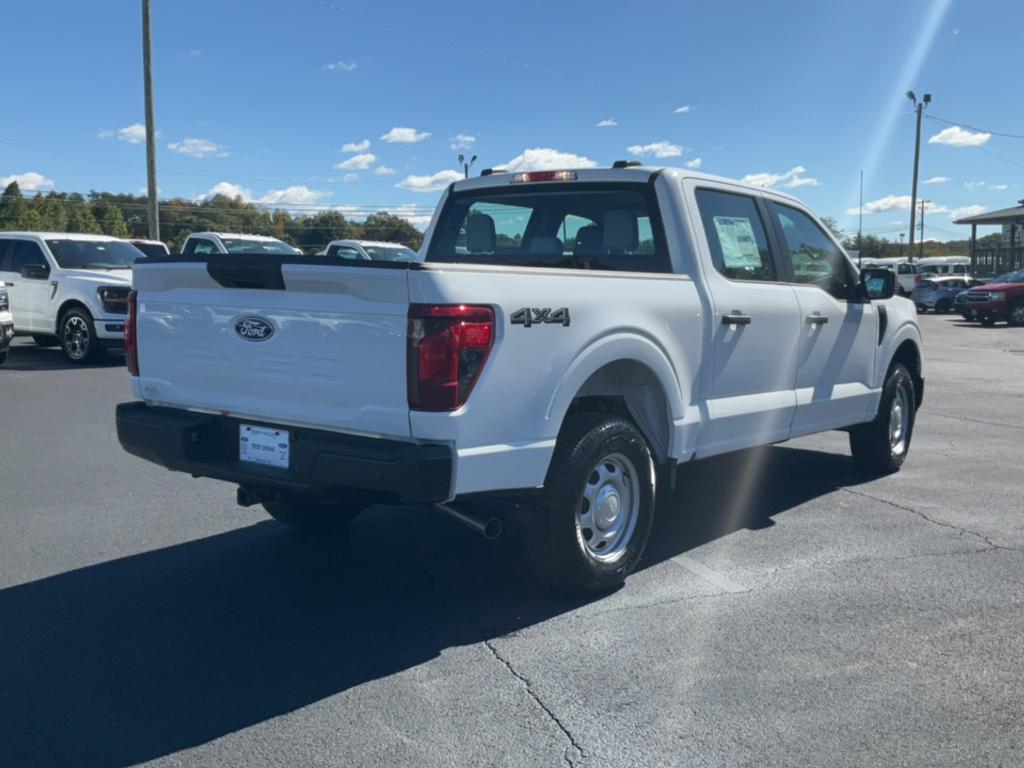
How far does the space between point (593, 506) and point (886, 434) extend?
3.64 m

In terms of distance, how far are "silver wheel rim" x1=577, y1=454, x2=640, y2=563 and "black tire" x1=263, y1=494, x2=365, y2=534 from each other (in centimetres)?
149

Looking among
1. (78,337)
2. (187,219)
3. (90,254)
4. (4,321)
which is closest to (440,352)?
(4,321)

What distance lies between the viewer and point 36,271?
1470 cm

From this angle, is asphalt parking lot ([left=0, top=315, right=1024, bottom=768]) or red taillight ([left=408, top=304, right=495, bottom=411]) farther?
red taillight ([left=408, top=304, right=495, bottom=411])

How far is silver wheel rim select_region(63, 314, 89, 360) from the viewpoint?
14680 mm

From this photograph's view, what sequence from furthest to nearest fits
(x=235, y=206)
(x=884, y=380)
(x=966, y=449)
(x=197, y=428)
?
(x=235, y=206) → (x=966, y=449) → (x=884, y=380) → (x=197, y=428)

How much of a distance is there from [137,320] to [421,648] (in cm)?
210

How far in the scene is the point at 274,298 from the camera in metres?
4.16

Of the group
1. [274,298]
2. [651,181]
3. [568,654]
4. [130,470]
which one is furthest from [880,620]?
[130,470]

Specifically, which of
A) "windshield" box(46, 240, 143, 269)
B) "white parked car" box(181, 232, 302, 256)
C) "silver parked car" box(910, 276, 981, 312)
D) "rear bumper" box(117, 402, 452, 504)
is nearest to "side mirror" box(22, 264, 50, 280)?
"windshield" box(46, 240, 143, 269)

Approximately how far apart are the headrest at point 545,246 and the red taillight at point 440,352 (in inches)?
78.9

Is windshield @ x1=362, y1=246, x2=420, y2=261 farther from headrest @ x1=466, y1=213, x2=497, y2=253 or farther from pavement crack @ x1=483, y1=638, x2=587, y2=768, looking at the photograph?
pavement crack @ x1=483, y1=638, x2=587, y2=768

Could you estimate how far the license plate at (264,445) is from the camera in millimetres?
4156

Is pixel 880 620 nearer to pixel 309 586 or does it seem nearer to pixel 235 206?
pixel 309 586
